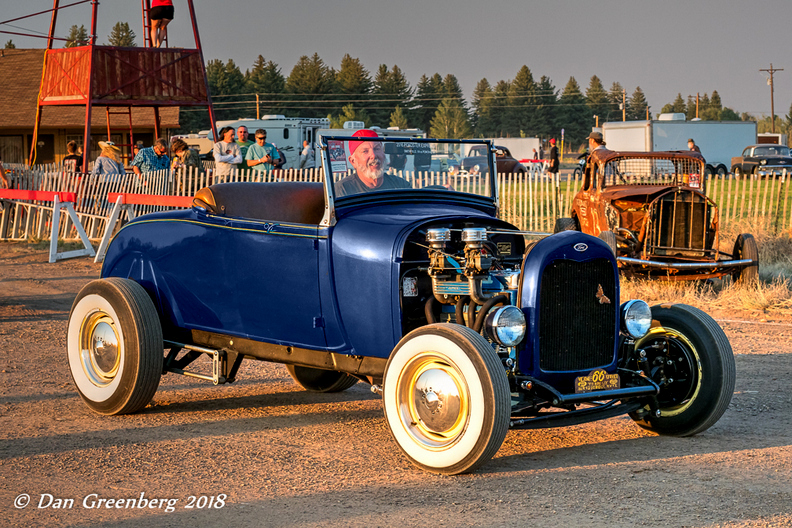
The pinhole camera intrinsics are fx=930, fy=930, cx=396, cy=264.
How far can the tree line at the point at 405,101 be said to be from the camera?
383 ft

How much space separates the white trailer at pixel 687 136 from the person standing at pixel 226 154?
1200 inches

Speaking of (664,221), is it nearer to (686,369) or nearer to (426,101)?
(686,369)

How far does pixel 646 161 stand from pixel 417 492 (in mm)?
10635

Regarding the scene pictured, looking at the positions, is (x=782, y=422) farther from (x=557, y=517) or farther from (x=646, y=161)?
(x=646, y=161)

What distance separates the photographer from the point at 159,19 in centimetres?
2062

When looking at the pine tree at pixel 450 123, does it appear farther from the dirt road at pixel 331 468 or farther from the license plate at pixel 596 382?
the license plate at pixel 596 382

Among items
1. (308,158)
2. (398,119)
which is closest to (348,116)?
(398,119)

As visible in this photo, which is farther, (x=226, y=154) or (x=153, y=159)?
(x=153, y=159)

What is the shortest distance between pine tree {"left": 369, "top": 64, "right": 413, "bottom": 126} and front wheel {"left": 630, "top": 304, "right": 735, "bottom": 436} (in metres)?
126

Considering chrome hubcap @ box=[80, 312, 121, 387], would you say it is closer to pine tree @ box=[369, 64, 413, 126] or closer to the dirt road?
the dirt road

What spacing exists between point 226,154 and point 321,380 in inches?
404

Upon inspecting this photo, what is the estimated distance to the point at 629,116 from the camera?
550ft

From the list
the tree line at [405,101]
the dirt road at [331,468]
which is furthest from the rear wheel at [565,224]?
the tree line at [405,101]

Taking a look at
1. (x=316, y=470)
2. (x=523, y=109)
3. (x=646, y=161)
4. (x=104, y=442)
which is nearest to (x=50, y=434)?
(x=104, y=442)
